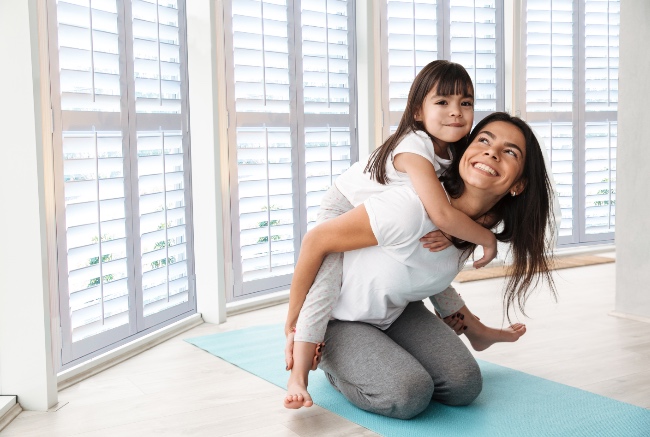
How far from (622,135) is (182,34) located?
2.07 meters

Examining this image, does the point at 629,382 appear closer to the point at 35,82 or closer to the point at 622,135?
the point at 622,135

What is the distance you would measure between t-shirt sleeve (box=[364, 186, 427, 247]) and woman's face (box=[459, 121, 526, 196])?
0.18 metres

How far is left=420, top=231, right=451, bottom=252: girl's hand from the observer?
2422mm

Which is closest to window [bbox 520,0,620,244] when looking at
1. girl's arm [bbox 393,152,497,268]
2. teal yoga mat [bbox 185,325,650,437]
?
teal yoga mat [bbox 185,325,650,437]

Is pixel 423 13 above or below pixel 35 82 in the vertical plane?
above

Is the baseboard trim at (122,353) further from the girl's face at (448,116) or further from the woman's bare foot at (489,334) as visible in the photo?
the girl's face at (448,116)

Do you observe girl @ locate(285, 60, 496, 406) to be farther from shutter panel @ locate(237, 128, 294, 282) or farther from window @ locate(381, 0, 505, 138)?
window @ locate(381, 0, 505, 138)

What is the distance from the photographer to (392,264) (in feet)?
7.96

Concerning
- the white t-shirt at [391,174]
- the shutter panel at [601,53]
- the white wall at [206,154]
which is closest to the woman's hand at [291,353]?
the white t-shirt at [391,174]

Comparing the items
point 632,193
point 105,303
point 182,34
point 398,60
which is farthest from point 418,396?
point 398,60

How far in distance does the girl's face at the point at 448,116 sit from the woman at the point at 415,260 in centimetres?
6

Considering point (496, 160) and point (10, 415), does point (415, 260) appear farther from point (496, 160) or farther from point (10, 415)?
point (10, 415)

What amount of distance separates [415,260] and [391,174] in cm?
30

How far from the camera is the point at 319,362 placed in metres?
2.50
